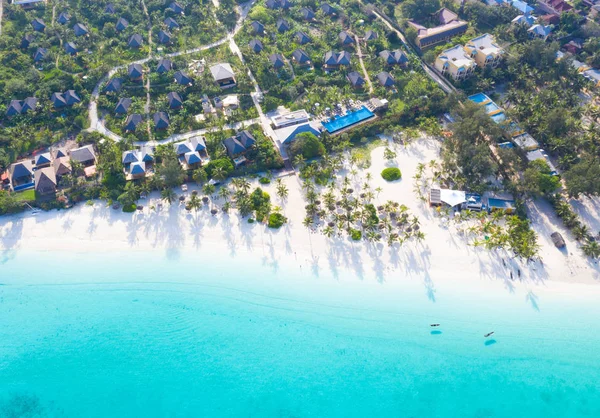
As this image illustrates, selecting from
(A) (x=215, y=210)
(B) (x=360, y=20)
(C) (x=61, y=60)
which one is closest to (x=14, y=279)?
(A) (x=215, y=210)

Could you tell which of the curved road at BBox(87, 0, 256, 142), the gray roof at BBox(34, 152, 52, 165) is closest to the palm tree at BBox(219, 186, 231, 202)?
the curved road at BBox(87, 0, 256, 142)

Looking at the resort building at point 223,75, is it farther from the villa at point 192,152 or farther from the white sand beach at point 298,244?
the white sand beach at point 298,244

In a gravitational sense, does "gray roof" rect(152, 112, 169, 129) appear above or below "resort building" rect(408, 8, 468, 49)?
below

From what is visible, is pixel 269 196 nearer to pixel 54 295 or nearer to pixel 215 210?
pixel 215 210

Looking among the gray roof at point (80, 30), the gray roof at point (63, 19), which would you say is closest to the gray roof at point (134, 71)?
the gray roof at point (80, 30)

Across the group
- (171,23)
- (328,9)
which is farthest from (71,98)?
(328,9)

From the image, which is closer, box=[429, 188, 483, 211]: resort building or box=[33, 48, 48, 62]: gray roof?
box=[429, 188, 483, 211]: resort building

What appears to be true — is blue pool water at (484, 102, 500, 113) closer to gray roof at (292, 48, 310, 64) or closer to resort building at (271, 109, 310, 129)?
resort building at (271, 109, 310, 129)
